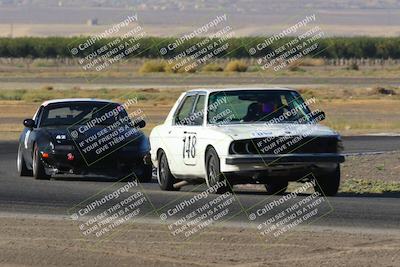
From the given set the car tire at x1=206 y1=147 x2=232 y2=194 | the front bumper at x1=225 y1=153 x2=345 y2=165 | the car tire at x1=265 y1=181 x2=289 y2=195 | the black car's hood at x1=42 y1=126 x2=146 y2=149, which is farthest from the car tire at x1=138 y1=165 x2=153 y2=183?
the front bumper at x1=225 y1=153 x2=345 y2=165

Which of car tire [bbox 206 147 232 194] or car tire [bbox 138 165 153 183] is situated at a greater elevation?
car tire [bbox 206 147 232 194]

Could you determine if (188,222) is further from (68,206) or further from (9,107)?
(9,107)

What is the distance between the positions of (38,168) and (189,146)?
3697 millimetres

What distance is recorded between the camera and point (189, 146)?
1897cm

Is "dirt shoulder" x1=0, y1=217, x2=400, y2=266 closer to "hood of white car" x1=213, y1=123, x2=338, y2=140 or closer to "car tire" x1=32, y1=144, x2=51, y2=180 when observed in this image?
"hood of white car" x1=213, y1=123, x2=338, y2=140

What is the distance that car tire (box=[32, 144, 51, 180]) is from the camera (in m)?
21.5

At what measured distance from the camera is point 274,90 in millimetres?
19359

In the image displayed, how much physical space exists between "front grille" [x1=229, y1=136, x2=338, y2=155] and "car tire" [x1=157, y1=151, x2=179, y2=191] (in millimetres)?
2131

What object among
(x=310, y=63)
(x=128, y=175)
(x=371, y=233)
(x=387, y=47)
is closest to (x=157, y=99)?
(x=128, y=175)

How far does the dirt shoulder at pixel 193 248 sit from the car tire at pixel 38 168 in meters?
6.84

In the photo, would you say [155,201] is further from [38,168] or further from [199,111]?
[38,168]

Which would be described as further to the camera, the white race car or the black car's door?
the black car's door

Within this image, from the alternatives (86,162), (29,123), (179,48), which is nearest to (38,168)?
(86,162)

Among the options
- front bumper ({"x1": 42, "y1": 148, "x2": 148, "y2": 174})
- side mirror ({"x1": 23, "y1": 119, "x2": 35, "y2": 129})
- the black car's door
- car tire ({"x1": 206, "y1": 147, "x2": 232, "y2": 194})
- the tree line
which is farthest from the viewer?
the tree line
